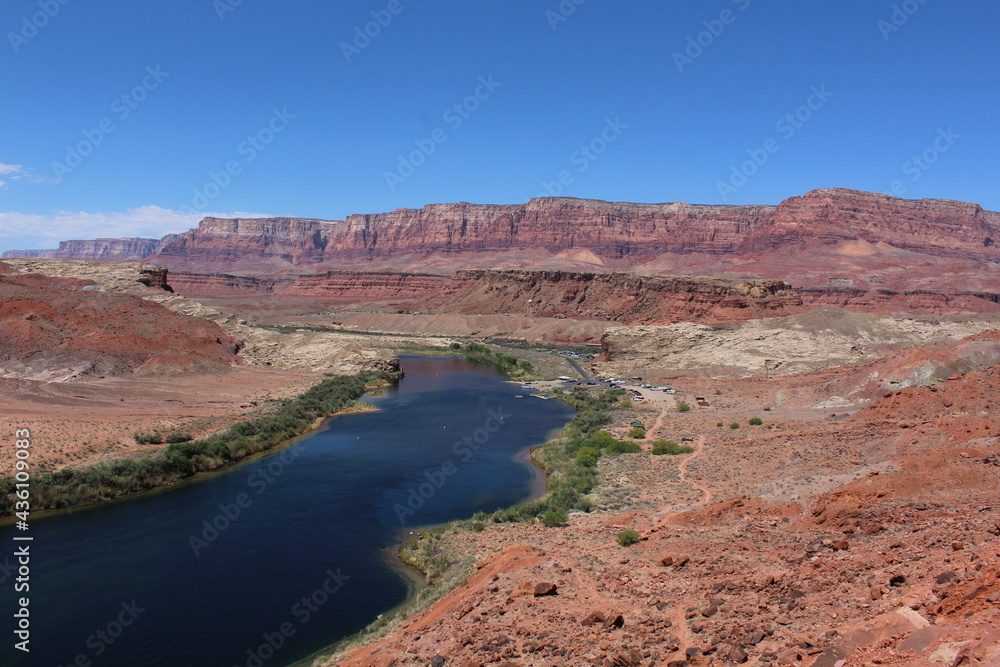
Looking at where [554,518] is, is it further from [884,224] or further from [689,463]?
[884,224]

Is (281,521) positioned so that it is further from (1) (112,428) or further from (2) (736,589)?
(2) (736,589)

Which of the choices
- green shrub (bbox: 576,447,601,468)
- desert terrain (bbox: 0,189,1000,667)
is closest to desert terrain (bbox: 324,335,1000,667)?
desert terrain (bbox: 0,189,1000,667)

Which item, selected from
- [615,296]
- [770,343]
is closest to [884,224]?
[615,296]

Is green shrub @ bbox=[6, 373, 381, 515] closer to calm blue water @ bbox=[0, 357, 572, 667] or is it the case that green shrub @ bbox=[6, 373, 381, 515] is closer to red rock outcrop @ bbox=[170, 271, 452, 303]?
calm blue water @ bbox=[0, 357, 572, 667]

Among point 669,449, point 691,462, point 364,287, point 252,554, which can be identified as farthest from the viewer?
point 364,287

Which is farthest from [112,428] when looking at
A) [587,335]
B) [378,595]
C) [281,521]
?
[587,335]
